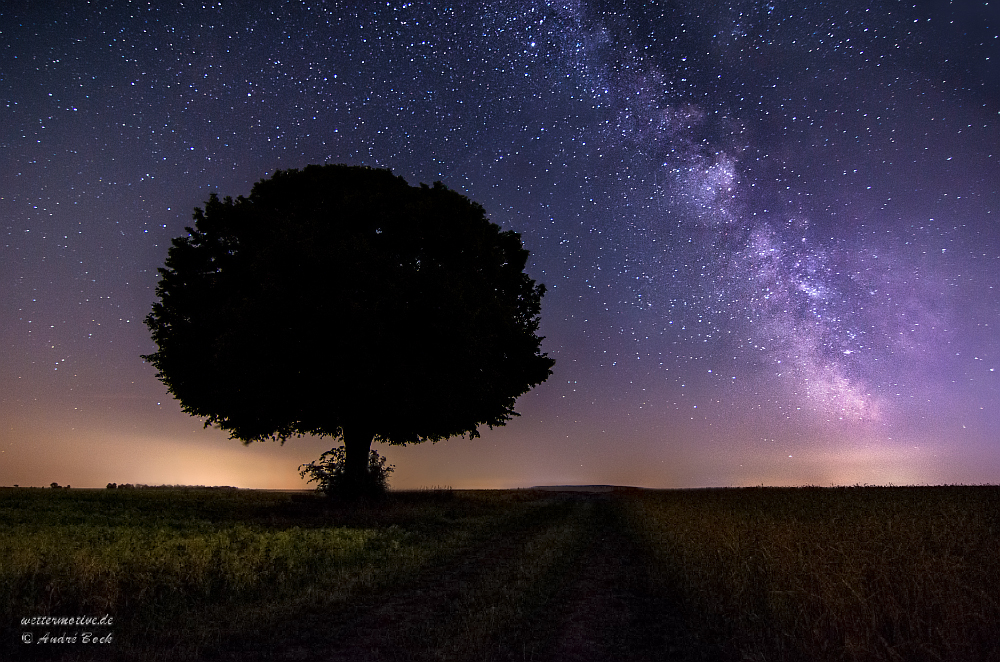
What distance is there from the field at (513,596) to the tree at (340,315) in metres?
9.81

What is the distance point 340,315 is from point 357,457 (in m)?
8.92

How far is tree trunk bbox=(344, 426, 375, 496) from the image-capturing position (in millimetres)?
27234

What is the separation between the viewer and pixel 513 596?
28.2 feet

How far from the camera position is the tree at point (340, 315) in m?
22.1

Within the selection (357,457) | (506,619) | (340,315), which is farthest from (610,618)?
(357,457)

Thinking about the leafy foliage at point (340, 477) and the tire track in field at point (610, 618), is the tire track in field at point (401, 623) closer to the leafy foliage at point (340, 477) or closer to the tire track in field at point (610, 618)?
the tire track in field at point (610, 618)

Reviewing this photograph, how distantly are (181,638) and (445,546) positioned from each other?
8.13 meters

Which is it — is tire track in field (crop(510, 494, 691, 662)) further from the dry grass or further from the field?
the dry grass

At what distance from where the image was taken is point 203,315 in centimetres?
2392

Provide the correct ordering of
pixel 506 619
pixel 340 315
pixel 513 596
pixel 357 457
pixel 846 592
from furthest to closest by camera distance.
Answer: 1. pixel 357 457
2. pixel 340 315
3. pixel 513 596
4. pixel 506 619
5. pixel 846 592

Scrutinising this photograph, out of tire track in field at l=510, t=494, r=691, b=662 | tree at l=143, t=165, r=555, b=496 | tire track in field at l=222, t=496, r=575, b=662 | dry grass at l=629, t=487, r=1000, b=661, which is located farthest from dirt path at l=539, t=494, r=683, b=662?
tree at l=143, t=165, r=555, b=496

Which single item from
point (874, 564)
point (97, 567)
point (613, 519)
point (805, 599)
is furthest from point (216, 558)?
point (613, 519)

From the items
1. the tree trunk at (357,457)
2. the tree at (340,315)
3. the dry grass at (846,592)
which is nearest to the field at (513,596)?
the dry grass at (846,592)

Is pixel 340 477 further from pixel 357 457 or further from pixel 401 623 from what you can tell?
pixel 401 623
